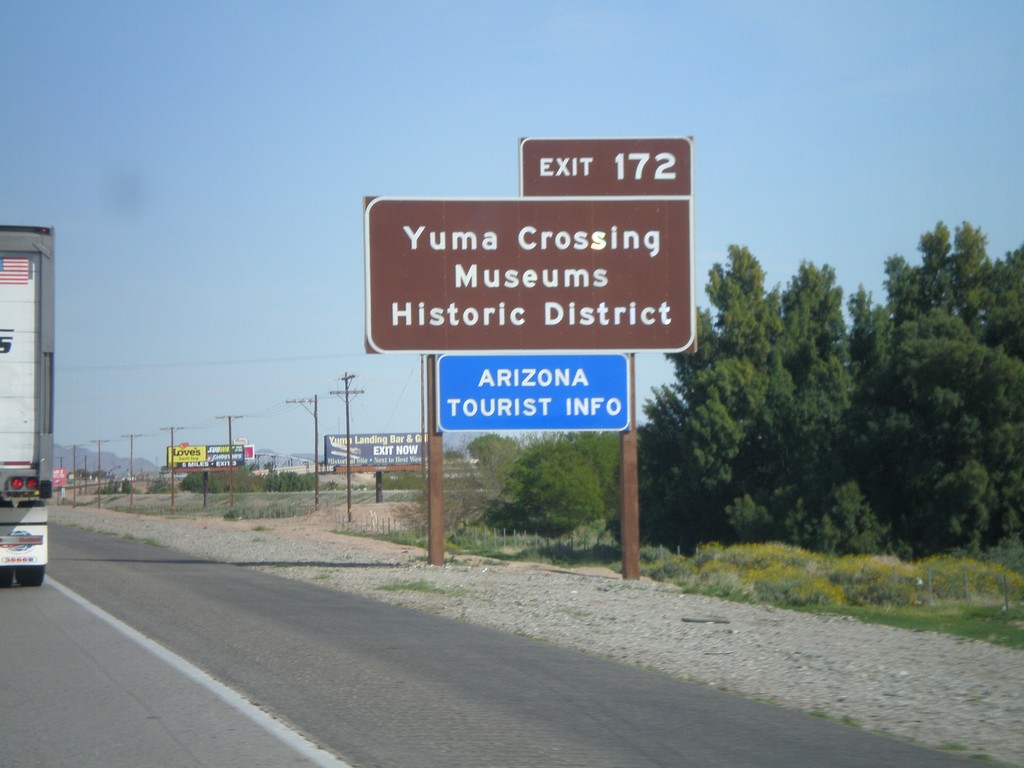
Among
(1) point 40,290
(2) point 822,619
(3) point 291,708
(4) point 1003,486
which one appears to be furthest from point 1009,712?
(4) point 1003,486

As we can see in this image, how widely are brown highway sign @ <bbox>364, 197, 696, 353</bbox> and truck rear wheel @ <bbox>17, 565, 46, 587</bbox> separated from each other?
761cm

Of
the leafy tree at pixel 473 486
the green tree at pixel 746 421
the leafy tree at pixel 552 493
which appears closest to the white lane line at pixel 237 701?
the green tree at pixel 746 421

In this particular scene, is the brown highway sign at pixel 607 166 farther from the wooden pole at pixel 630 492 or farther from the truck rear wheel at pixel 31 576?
the truck rear wheel at pixel 31 576

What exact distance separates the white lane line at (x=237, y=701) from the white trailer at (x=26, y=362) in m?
3.23

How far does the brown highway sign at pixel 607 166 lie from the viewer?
24688 mm

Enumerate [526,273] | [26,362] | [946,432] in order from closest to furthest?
[26,362] < [526,273] < [946,432]

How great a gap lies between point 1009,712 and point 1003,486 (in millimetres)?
36956

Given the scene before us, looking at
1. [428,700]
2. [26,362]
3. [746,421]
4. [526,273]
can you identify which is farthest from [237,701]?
[746,421]

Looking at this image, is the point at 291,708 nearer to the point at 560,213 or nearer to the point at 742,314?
the point at 560,213

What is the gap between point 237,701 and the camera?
950 centimetres

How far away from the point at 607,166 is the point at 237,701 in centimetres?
1744

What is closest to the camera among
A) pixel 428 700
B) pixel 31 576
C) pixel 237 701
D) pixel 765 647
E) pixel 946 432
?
pixel 237 701

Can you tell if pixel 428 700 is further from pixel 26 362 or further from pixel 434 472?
pixel 434 472

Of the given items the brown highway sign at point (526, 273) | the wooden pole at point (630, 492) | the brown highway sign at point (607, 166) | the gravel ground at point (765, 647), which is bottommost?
the gravel ground at point (765, 647)
